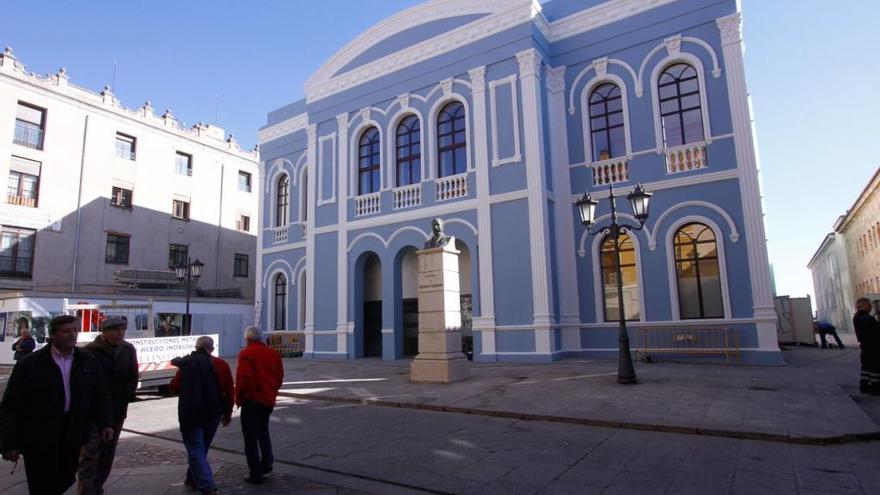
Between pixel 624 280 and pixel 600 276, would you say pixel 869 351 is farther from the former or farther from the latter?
pixel 600 276

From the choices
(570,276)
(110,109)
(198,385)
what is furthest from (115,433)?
(110,109)

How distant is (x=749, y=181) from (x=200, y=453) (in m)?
14.5

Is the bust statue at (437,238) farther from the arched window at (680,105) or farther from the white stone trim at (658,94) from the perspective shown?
the arched window at (680,105)

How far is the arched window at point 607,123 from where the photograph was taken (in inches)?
653

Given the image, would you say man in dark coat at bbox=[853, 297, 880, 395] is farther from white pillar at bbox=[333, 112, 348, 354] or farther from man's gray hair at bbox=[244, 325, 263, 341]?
white pillar at bbox=[333, 112, 348, 354]

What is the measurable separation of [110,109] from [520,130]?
24.0m

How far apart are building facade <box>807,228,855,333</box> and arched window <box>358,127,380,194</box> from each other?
39.8 m

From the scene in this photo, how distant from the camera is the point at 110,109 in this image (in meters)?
28.5

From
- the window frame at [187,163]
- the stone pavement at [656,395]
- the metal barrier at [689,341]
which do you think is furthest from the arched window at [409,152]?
the window frame at [187,163]

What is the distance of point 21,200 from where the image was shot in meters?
24.8

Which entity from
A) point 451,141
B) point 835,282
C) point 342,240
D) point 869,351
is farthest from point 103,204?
point 835,282

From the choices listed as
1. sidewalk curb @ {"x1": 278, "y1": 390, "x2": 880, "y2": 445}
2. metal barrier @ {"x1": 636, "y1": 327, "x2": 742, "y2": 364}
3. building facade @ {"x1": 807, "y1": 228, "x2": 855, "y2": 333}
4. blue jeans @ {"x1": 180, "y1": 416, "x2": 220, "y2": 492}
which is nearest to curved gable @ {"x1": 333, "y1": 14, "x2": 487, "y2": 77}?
metal barrier @ {"x1": 636, "y1": 327, "x2": 742, "y2": 364}

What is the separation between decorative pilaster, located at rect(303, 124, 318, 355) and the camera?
20703mm

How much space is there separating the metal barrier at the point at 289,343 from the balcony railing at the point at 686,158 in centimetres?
1556
